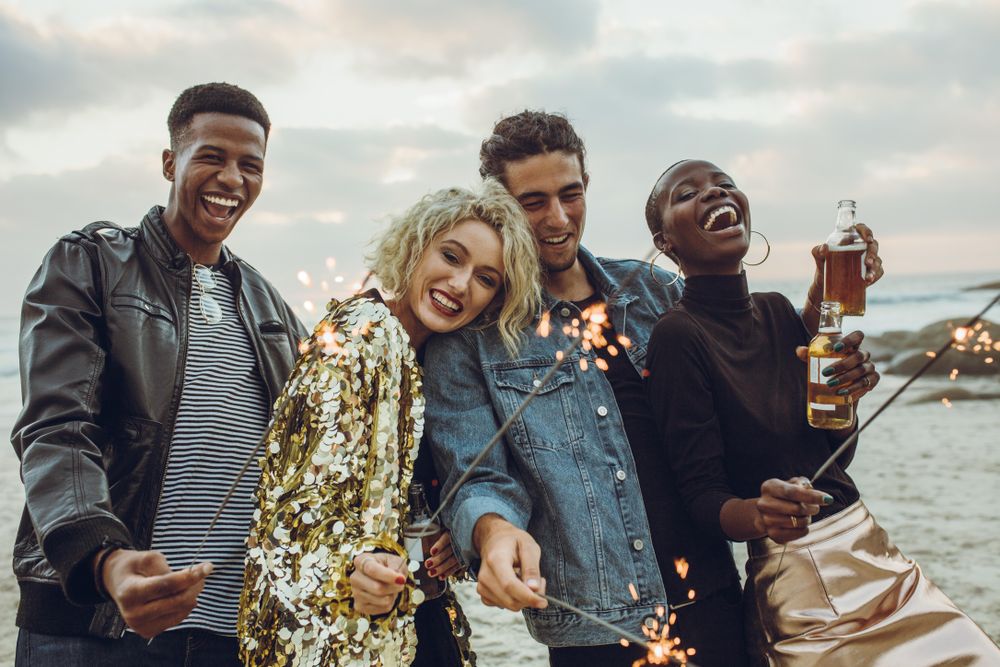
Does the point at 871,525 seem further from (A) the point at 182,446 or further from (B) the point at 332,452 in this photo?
(A) the point at 182,446

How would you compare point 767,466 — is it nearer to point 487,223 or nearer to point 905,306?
point 487,223

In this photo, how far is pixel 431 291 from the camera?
2459 millimetres

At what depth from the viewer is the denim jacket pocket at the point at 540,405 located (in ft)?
8.06

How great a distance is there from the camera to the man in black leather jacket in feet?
6.25

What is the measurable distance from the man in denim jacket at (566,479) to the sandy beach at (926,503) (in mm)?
3003

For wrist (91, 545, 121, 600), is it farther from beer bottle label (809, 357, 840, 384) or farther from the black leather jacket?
beer bottle label (809, 357, 840, 384)

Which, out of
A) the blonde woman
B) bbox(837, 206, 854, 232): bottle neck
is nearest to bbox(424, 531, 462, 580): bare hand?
the blonde woman

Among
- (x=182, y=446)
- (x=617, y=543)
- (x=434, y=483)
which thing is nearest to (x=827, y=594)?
(x=617, y=543)

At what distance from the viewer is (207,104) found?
2.83m

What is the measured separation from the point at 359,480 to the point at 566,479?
67 centimetres

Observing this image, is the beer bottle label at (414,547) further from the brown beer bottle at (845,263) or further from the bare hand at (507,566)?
the brown beer bottle at (845,263)

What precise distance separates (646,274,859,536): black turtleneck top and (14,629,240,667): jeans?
1.60 metres

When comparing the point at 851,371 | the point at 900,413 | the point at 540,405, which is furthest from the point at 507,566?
the point at 900,413

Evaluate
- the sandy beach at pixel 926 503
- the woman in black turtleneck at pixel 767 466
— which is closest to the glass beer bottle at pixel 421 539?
A: the woman in black turtleneck at pixel 767 466
